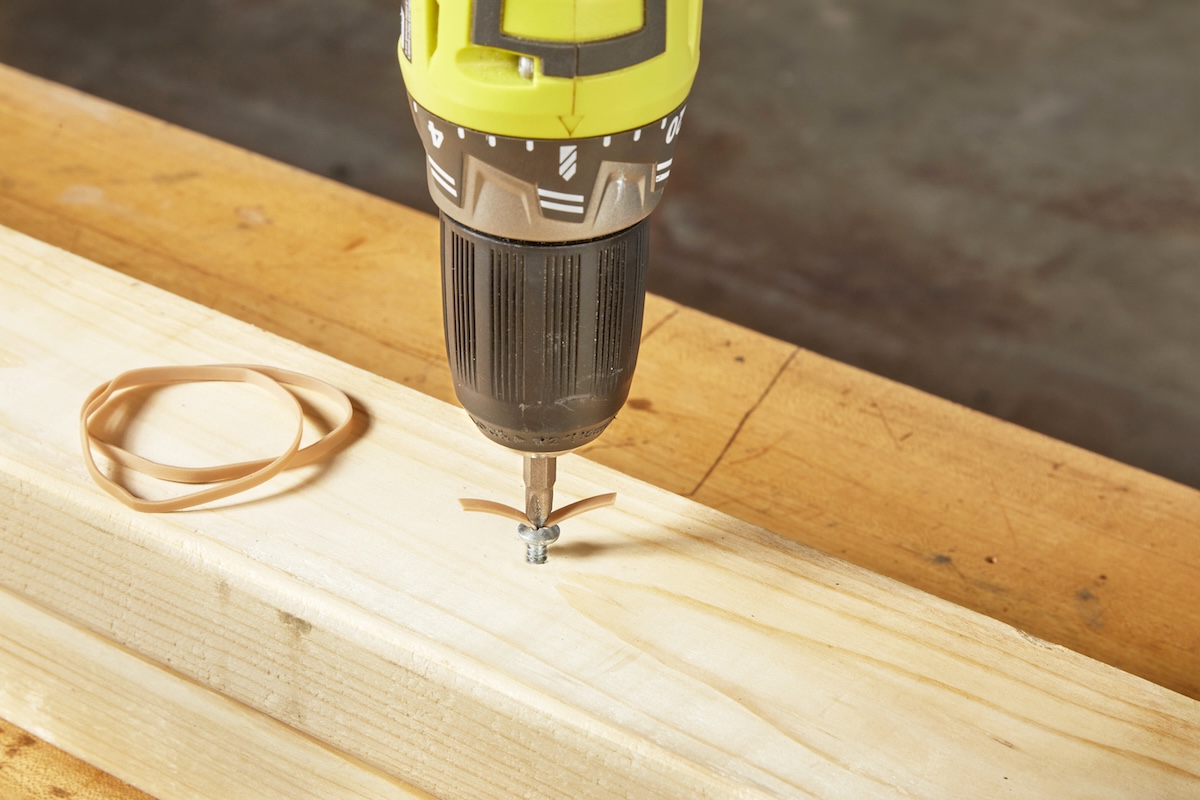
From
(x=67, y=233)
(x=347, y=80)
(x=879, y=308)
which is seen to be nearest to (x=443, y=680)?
(x=67, y=233)

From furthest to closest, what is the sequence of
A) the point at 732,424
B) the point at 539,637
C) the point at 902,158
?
1. the point at 902,158
2. the point at 732,424
3. the point at 539,637

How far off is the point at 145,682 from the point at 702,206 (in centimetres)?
143

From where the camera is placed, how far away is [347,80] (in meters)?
2.39

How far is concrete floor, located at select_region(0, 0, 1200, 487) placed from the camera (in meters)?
1.85

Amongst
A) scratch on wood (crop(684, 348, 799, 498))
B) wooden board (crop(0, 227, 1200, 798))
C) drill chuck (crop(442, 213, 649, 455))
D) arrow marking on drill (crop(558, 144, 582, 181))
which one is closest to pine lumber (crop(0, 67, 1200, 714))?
scratch on wood (crop(684, 348, 799, 498))

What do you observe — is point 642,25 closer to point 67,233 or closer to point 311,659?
point 311,659

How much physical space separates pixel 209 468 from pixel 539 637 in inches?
10.1

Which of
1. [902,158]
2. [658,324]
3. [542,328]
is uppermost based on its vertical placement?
[542,328]

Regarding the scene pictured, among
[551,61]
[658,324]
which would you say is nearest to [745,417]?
[658,324]

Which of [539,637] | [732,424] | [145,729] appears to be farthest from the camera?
[732,424]

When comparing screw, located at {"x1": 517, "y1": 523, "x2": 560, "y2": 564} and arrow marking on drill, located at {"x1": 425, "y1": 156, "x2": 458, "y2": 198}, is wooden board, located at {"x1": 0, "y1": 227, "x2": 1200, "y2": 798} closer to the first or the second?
screw, located at {"x1": 517, "y1": 523, "x2": 560, "y2": 564}

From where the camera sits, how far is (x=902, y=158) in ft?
7.29

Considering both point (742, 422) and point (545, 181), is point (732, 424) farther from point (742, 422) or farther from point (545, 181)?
point (545, 181)

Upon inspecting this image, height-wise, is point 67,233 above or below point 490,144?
below
